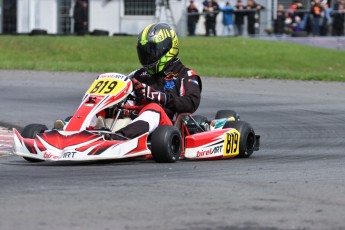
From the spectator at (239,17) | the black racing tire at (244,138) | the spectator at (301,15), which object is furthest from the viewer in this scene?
the spectator at (301,15)

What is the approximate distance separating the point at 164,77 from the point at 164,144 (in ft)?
4.27

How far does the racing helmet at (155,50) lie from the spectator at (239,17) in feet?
71.4

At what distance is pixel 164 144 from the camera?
8.28 meters

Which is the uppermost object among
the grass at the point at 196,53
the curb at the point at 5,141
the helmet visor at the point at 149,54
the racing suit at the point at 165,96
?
the helmet visor at the point at 149,54

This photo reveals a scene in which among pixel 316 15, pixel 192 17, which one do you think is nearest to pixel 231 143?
pixel 316 15

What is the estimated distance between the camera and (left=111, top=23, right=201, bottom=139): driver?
8961 millimetres

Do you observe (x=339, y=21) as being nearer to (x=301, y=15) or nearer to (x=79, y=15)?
(x=301, y=15)

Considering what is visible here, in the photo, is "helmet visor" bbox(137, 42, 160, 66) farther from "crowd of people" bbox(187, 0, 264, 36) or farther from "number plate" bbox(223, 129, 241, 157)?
"crowd of people" bbox(187, 0, 264, 36)

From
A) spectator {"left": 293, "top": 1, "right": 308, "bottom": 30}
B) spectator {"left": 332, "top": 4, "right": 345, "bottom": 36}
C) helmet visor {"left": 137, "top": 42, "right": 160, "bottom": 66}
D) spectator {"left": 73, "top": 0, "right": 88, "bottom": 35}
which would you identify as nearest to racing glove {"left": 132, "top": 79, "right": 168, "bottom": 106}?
helmet visor {"left": 137, "top": 42, "right": 160, "bottom": 66}

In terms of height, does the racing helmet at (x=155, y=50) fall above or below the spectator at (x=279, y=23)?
above

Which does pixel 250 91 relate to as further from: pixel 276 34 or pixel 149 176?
pixel 276 34

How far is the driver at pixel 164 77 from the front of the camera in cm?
896

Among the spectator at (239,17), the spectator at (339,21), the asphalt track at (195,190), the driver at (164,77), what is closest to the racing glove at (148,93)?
the driver at (164,77)

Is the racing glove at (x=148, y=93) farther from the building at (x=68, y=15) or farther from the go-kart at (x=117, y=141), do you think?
the building at (x=68, y=15)
